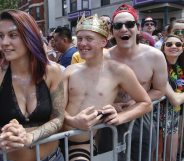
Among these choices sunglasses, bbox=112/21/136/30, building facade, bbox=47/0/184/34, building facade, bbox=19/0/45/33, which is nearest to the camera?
sunglasses, bbox=112/21/136/30

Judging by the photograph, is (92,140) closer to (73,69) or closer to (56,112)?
(56,112)

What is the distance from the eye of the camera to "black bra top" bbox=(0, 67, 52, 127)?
202 cm

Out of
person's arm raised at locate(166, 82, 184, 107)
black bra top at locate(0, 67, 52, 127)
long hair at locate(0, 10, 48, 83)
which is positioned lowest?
person's arm raised at locate(166, 82, 184, 107)

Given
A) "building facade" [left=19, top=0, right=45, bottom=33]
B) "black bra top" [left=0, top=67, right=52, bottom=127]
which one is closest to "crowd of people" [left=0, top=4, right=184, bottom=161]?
"black bra top" [left=0, top=67, right=52, bottom=127]

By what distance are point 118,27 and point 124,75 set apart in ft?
1.90

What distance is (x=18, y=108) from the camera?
2.02 meters

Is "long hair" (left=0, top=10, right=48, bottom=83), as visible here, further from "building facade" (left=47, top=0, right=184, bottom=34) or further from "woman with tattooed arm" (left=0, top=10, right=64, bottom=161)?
"building facade" (left=47, top=0, right=184, bottom=34)

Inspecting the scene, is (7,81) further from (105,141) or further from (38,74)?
(105,141)

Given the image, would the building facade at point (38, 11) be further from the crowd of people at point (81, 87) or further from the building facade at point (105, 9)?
the crowd of people at point (81, 87)

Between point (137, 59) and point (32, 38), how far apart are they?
122 cm

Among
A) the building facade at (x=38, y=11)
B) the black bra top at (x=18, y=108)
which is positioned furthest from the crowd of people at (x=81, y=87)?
the building facade at (x=38, y=11)

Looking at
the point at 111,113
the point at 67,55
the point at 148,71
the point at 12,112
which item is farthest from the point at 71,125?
the point at 67,55

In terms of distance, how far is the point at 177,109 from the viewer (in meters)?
3.43

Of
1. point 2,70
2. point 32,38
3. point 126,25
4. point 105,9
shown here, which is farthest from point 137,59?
point 105,9
